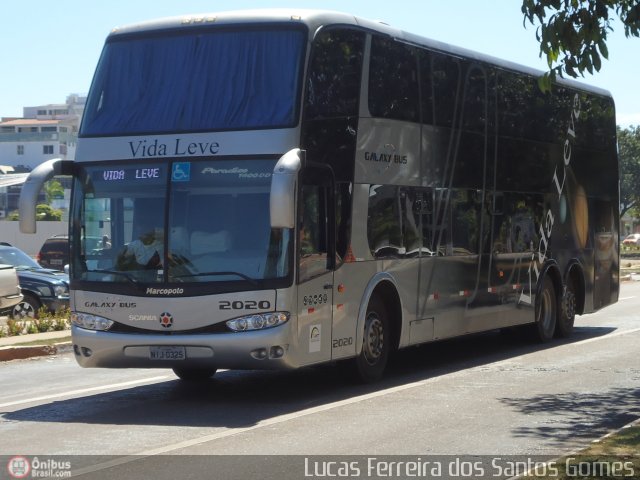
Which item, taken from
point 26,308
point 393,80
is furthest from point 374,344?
point 26,308

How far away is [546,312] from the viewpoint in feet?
62.8

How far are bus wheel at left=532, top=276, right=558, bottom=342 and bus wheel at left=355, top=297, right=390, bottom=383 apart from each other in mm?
5227

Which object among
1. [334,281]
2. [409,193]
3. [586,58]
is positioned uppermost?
[586,58]

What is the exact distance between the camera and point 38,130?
197625 mm

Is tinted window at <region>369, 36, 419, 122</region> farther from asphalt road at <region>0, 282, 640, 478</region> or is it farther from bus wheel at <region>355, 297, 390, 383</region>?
asphalt road at <region>0, 282, 640, 478</region>

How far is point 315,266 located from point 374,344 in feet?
5.86

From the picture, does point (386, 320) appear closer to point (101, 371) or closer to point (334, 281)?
point (334, 281)

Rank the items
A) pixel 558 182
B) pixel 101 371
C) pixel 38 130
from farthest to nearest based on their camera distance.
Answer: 1. pixel 38 130
2. pixel 558 182
3. pixel 101 371

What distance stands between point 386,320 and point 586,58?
4667mm

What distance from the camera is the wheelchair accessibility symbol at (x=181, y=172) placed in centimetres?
1217

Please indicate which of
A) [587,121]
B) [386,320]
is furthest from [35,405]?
[587,121]

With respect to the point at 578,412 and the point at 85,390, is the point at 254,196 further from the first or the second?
the point at 578,412

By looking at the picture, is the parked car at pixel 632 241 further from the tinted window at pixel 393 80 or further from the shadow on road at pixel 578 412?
the shadow on road at pixel 578 412

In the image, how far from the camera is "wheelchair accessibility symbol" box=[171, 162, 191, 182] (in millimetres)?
12166
